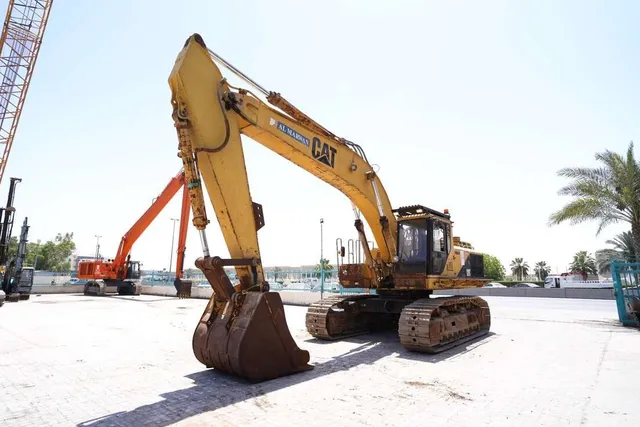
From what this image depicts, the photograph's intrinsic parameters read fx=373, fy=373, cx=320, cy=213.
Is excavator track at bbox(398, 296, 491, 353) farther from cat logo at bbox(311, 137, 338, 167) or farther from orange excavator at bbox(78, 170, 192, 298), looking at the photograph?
orange excavator at bbox(78, 170, 192, 298)

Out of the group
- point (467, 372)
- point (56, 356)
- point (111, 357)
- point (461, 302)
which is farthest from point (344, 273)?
point (56, 356)

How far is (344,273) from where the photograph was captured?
9.92 metres

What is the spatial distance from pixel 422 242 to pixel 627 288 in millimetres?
8782

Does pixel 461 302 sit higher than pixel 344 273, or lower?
lower

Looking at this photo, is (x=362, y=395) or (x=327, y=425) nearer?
(x=327, y=425)

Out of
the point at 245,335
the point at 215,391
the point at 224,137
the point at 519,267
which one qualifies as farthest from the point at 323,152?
the point at 519,267

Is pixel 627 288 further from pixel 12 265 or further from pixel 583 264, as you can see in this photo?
pixel 583 264

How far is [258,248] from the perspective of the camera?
614 centimetres

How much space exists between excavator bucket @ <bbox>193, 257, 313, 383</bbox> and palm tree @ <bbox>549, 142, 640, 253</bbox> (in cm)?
1662

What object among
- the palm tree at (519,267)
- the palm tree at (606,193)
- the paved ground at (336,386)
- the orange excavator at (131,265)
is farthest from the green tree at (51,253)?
the palm tree at (519,267)

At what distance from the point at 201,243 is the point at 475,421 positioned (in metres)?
4.30

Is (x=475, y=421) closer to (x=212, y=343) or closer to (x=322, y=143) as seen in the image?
(x=212, y=343)

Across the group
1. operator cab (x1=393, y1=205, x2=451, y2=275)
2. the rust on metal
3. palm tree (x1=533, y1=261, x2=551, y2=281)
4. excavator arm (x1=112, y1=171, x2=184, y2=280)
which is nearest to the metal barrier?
operator cab (x1=393, y1=205, x2=451, y2=275)

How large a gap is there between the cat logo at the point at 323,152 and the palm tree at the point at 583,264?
81769 mm
